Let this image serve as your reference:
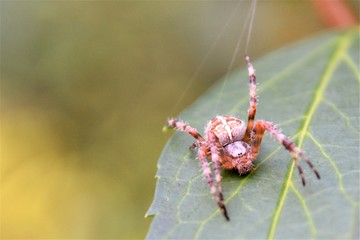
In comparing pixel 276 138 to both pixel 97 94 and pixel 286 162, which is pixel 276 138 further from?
pixel 97 94

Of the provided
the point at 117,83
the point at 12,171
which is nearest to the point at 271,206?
the point at 117,83

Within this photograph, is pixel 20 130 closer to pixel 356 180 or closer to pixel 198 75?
pixel 198 75

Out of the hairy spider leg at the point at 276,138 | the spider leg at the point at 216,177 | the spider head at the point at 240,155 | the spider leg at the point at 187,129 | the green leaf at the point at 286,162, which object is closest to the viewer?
the green leaf at the point at 286,162

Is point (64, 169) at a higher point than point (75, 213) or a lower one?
higher

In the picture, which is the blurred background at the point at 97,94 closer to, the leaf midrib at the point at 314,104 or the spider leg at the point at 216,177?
the leaf midrib at the point at 314,104

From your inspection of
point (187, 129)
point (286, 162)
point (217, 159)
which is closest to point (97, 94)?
point (187, 129)

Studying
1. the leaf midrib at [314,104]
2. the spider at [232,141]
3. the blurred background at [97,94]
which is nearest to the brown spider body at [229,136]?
the spider at [232,141]

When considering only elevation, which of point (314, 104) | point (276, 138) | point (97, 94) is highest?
point (97, 94)

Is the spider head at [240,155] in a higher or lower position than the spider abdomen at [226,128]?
lower
